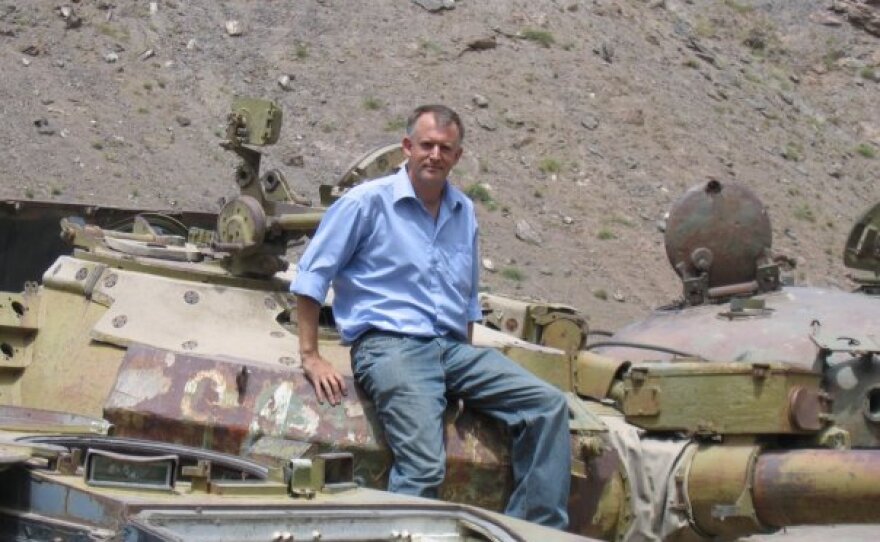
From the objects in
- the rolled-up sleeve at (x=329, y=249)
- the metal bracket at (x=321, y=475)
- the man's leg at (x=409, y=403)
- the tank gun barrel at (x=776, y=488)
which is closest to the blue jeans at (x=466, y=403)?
the man's leg at (x=409, y=403)

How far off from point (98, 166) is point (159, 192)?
1.04 m

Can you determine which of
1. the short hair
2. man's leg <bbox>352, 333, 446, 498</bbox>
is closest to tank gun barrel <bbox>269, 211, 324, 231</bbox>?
the short hair

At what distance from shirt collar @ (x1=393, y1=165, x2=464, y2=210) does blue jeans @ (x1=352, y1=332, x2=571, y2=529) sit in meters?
0.55

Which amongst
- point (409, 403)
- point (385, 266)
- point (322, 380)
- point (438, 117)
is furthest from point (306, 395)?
point (438, 117)

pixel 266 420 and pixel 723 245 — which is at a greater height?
pixel 723 245

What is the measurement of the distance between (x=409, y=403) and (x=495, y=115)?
81.9 ft

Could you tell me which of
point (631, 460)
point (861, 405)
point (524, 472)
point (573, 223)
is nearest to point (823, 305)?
point (861, 405)

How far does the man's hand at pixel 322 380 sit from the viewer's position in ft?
24.6

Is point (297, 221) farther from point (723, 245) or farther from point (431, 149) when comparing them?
point (723, 245)

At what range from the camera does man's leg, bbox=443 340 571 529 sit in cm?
751

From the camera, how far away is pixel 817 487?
758cm

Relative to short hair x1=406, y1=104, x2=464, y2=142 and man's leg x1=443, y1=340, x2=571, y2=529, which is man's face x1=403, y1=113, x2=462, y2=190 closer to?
short hair x1=406, y1=104, x2=464, y2=142

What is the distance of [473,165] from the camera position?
1211 inches

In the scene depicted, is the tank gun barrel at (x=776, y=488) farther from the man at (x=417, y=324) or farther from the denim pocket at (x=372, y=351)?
the denim pocket at (x=372, y=351)
